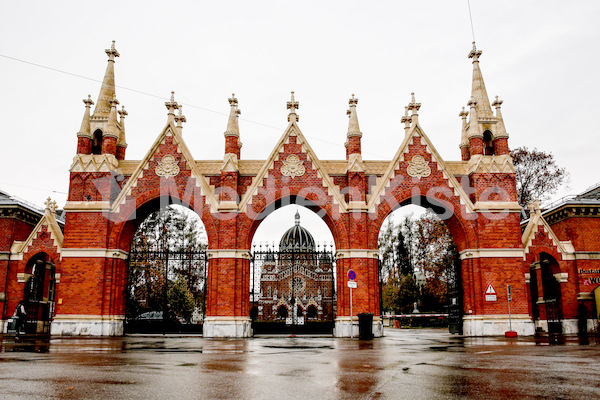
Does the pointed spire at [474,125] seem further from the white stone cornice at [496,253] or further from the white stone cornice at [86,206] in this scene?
the white stone cornice at [86,206]

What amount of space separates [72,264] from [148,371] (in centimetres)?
1590

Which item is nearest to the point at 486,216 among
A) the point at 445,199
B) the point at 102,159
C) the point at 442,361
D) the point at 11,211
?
the point at 445,199

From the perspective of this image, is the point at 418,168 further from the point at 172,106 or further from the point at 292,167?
the point at 172,106

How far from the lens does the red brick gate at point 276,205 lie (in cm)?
2245

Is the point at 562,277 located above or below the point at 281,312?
above

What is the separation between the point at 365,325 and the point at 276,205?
22.2 feet

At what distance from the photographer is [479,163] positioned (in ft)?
78.4

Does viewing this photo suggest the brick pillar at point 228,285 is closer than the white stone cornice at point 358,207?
Yes

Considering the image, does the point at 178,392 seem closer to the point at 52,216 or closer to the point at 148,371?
the point at 148,371

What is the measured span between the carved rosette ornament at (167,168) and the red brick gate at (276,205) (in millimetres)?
49

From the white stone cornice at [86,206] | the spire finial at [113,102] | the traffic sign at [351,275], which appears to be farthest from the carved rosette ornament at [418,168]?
the spire finial at [113,102]

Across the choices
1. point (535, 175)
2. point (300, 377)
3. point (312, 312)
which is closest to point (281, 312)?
point (312, 312)

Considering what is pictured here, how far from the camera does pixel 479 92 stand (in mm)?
25703

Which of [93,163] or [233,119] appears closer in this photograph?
[93,163]
